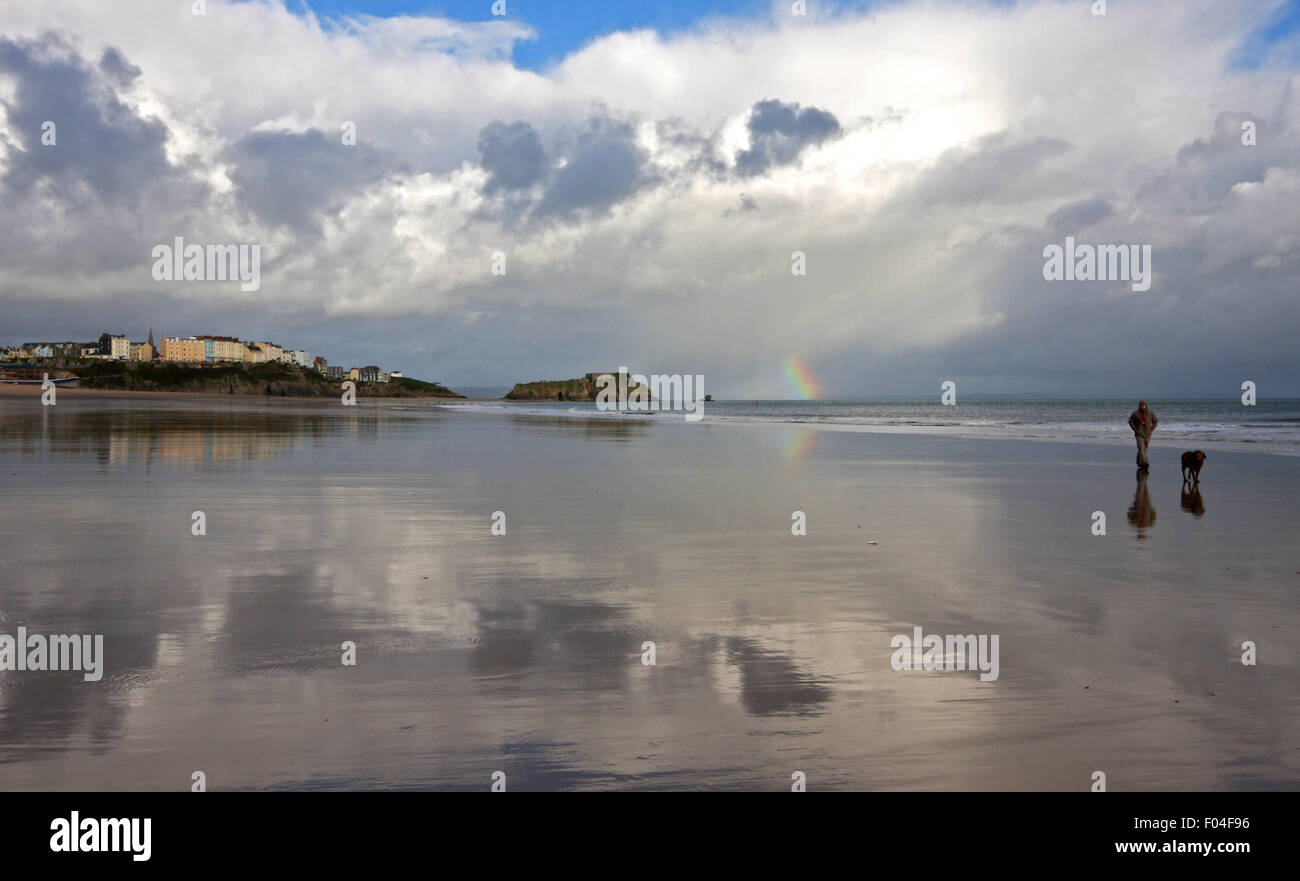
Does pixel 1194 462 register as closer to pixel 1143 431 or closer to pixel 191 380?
pixel 1143 431

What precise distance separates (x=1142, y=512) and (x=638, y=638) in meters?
11.8

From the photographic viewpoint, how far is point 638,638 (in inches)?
303

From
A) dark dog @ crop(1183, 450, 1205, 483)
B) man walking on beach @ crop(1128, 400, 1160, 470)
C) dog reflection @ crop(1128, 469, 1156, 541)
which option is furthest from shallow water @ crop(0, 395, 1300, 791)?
man walking on beach @ crop(1128, 400, 1160, 470)

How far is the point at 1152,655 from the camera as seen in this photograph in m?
7.27

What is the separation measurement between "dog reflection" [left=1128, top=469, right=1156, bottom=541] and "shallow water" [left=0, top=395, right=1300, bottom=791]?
16cm

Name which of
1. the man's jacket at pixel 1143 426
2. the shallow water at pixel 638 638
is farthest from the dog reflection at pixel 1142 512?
the man's jacket at pixel 1143 426

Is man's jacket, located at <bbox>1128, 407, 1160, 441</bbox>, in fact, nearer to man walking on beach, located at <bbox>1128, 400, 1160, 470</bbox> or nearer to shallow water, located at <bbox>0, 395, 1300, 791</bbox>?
man walking on beach, located at <bbox>1128, 400, 1160, 470</bbox>

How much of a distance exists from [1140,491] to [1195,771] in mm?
16000

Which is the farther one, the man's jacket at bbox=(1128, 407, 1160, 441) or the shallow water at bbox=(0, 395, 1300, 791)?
the man's jacket at bbox=(1128, 407, 1160, 441)

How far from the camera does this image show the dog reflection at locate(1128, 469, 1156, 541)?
46.7 feet
